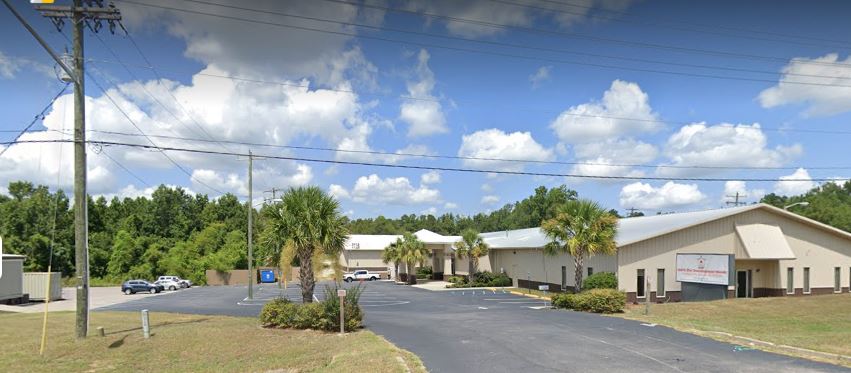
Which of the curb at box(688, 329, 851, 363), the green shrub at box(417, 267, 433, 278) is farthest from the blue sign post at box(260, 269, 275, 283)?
the curb at box(688, 329, 851, 363)

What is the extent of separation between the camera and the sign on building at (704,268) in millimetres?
34438

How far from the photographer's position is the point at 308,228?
23.8 m

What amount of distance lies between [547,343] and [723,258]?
20524 mm

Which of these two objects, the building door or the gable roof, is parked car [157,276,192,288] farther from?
the building door

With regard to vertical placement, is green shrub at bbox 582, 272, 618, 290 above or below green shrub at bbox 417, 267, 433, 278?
above

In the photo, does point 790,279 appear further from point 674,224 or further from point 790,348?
point 790,348

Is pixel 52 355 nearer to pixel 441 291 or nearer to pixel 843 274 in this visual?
pixel 441 291

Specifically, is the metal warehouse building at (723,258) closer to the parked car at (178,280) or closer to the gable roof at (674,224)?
the gable roof at (674,224)

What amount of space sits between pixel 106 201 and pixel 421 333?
79.4m

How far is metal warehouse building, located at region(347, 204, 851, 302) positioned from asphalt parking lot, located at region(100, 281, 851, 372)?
8.21 m

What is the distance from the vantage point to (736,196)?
77.9 m

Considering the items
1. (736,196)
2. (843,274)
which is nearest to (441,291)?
(843,274)

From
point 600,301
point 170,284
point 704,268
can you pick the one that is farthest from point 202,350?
point 170,284

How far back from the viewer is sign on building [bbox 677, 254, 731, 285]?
113 ft
